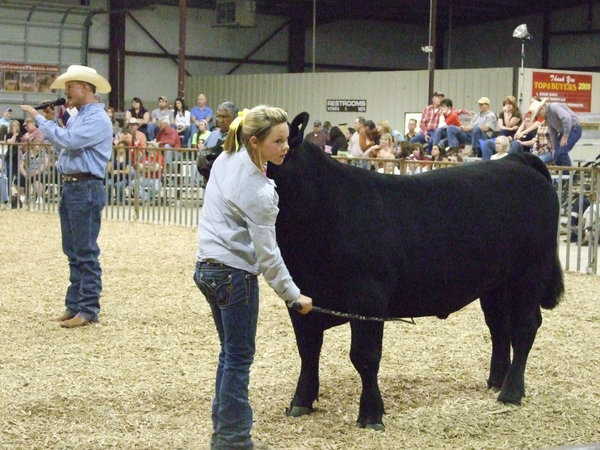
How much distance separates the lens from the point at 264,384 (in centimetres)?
609

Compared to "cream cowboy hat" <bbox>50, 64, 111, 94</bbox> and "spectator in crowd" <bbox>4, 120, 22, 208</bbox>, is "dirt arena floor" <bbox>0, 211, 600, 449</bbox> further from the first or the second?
"spectator in crowd" <bbox>4, 120, 22, 208</bbox>

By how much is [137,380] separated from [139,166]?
1016cm

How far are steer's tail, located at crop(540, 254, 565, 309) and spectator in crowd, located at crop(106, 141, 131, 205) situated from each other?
35.6 feet

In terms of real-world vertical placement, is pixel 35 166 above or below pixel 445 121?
below

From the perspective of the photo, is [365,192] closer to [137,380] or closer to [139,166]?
[137,380]

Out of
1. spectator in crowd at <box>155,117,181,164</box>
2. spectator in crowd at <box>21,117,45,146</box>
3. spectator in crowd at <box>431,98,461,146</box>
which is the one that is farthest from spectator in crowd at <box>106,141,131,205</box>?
spectator in crowd at <box>431,98,461,146</box>

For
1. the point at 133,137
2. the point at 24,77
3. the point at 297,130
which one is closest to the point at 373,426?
the point at 297,130

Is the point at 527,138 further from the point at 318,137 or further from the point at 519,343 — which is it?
the point at 519,343

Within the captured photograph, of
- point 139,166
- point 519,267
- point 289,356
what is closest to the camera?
point 519,267

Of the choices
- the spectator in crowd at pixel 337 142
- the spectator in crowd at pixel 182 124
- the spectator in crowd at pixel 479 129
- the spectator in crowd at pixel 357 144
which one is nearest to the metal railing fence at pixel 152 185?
the spectator in crowd at pixel 479 129

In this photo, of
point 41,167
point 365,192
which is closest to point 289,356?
point 365,192

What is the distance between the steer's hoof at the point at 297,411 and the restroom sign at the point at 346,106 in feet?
68.6

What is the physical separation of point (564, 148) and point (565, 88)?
8002mm

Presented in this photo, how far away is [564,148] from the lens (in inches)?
563
